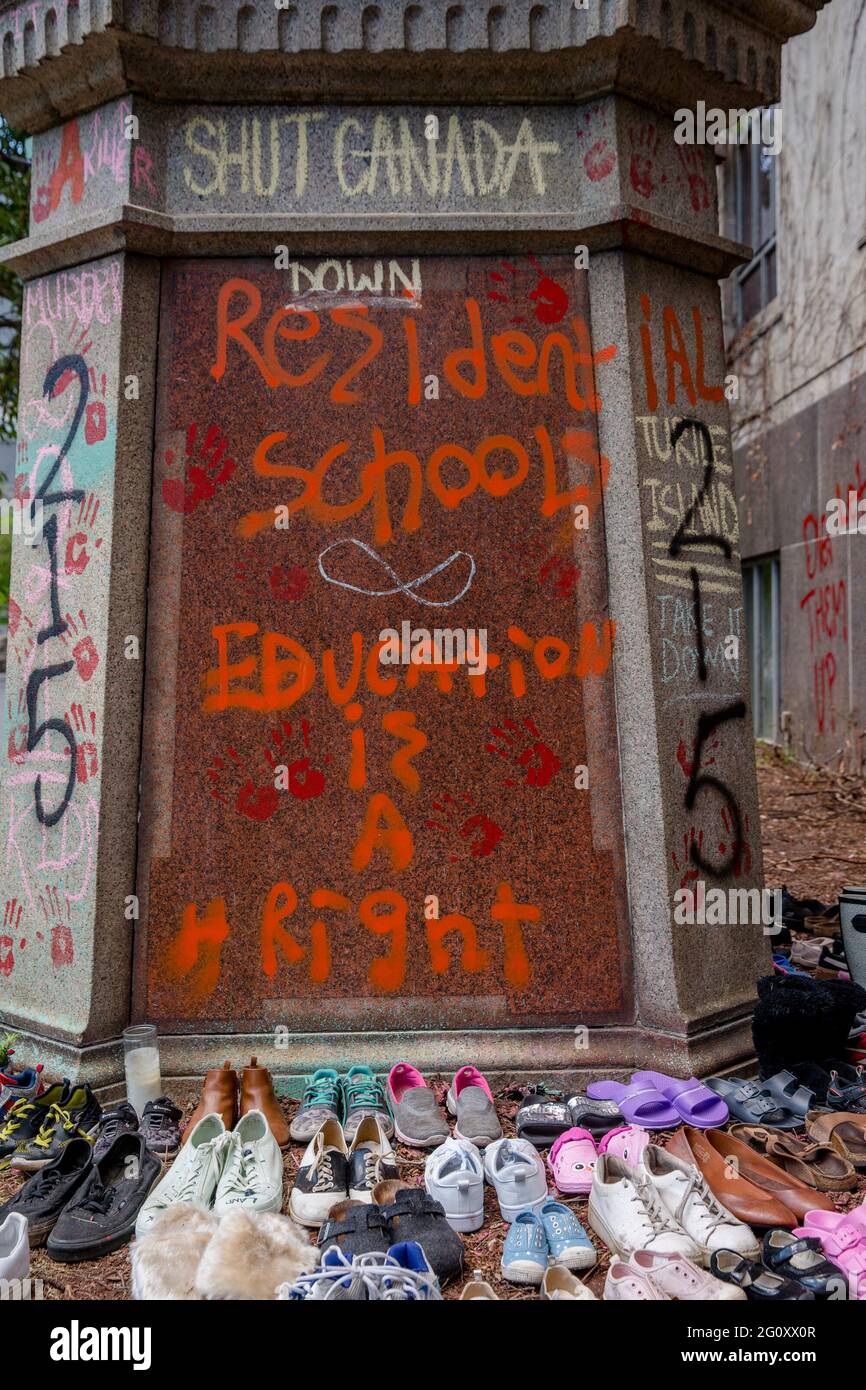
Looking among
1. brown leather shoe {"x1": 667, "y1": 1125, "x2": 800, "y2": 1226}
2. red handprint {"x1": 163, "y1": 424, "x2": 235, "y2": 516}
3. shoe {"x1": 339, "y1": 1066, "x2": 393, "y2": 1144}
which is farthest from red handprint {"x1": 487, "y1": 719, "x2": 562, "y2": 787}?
red handprint {"x1": 163, "y1": 424, "x2": 235, "y2": 516}

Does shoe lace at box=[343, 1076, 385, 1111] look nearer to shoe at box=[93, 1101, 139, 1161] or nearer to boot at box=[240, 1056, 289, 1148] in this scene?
boot at box=[240, 1056, 289, 1148]

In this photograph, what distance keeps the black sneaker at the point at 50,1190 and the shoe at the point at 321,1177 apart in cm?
63

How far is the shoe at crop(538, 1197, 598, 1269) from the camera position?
2.61 metres

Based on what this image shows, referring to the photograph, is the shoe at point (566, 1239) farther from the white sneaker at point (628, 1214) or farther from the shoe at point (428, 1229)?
the shoe at point (428, 1229)

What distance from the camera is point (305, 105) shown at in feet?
12.9

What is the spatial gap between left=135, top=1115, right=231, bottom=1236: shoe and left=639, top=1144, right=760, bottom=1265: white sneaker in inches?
48.5

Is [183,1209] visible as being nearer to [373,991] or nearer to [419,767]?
[373,991]

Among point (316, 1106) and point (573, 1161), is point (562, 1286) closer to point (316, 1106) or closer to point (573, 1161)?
point (573, 1161)

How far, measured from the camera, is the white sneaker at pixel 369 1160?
2.95 metres

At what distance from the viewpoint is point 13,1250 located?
2594mm

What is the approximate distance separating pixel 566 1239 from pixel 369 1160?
2.16 feet

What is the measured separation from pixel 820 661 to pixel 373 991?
704 cm

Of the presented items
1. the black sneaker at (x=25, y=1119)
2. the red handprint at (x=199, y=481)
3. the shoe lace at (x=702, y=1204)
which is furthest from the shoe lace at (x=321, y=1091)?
the red handprint at (x=199, y=481)

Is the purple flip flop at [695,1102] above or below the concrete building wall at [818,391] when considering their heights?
below
